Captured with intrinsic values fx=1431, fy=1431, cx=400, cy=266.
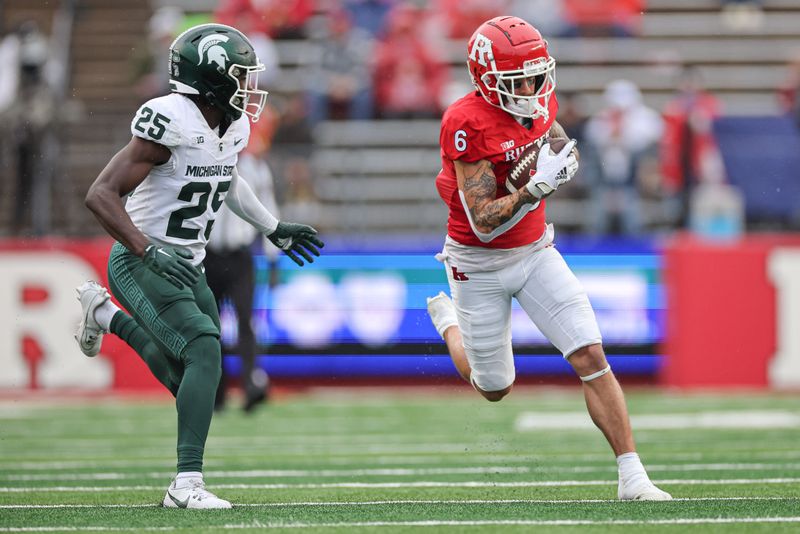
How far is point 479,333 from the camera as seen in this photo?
6.02 m

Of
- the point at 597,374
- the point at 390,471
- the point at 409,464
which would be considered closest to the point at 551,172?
the point at 597,374

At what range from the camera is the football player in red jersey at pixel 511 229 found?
5.49 m

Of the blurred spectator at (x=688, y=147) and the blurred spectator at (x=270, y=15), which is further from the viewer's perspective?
the blurred spectator at (x=270, y=15)

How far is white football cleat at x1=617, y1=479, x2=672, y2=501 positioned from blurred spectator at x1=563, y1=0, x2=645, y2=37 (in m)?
10.0

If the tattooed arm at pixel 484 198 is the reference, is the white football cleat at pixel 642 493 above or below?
below

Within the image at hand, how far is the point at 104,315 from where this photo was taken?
595cm

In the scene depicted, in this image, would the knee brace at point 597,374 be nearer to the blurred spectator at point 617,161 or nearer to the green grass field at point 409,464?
the green grass field at point 409,464

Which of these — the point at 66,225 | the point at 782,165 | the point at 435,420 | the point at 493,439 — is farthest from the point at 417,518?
the point at 782,165

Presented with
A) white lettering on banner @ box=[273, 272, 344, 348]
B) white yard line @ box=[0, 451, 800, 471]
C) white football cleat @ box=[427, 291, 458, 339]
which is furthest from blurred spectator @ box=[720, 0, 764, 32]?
white football cleat @ box=[427, 291, 458, 339]

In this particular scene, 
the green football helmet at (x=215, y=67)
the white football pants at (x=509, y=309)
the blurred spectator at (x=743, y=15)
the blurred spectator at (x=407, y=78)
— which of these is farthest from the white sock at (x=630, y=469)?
the blurred spectator at (x=743, y=15)

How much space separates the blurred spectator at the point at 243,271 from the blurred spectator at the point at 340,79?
3.38 m

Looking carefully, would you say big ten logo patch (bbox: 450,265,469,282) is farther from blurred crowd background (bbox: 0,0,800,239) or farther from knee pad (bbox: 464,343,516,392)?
blurred crowd background (bbox: 0,0,800,239)

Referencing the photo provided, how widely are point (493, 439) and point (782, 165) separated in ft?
18.6

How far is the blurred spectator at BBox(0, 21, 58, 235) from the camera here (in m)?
12.4
